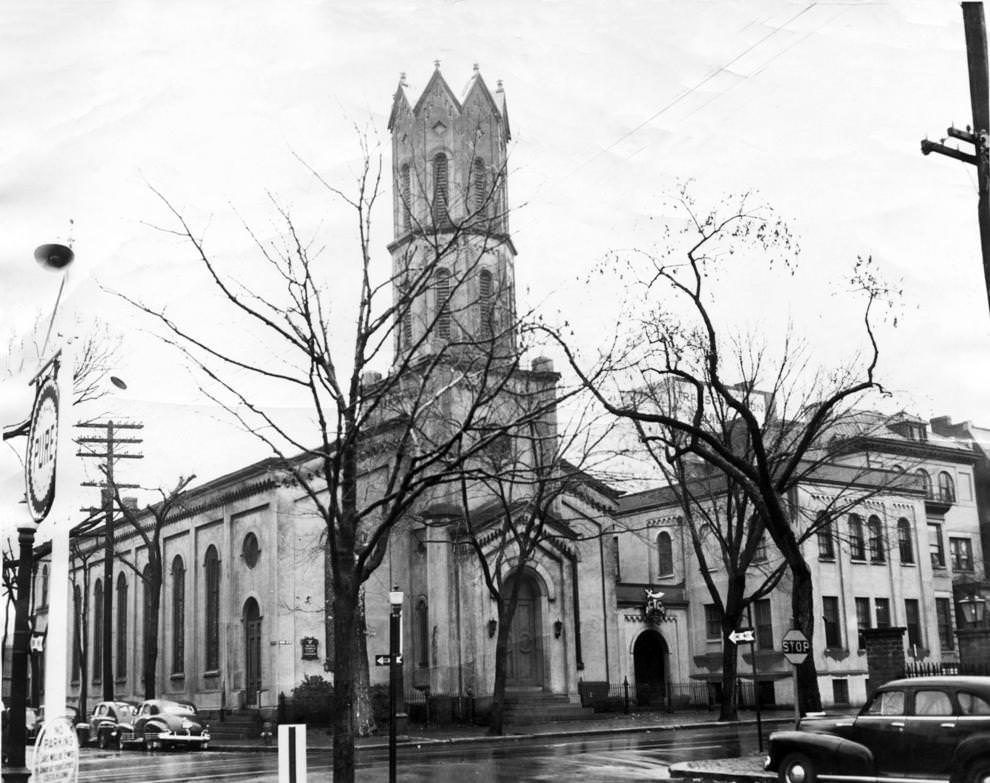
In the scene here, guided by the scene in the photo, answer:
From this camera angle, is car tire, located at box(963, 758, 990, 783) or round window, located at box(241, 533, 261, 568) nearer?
car tire, located at box(963, 758, 990, 783)

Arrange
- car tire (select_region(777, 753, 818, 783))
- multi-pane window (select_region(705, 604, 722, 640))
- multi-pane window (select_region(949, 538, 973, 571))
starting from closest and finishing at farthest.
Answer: car tire (select_region(777, 753, 818, 783)), multi-pane window (select_region(705, 604, 722, 640)), multi-pane window (select_region(949, 538, 973, 571))

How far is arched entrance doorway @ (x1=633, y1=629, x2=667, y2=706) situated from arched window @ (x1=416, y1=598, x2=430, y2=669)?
1045 centimetres

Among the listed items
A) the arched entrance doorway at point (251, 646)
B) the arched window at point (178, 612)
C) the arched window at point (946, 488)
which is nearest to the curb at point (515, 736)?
the arched entrance doorway at point (251, 646)

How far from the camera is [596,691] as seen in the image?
155ft

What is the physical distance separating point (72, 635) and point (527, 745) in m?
46.5

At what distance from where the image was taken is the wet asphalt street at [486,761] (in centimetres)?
2330

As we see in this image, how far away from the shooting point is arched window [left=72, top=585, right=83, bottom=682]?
64.6 m

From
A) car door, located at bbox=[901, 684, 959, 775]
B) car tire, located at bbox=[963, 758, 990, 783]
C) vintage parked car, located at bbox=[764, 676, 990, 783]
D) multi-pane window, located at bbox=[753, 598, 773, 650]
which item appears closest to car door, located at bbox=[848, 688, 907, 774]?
vintage parked car, located at bbox=[764, 676, 990, 783]

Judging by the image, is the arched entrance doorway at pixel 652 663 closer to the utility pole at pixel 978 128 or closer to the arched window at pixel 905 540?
the arched window at pixel 905 540

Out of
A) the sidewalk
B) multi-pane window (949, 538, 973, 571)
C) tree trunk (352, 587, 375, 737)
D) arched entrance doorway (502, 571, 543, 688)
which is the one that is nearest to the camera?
the sidewalk

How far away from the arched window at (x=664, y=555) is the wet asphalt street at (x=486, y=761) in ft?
71.1

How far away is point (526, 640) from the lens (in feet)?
154

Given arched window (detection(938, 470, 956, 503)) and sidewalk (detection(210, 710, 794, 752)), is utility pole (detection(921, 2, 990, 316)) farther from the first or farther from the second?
arched window (detection(938, 470, 956, 503))

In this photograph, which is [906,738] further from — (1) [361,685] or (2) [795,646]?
(1) [361,685]
